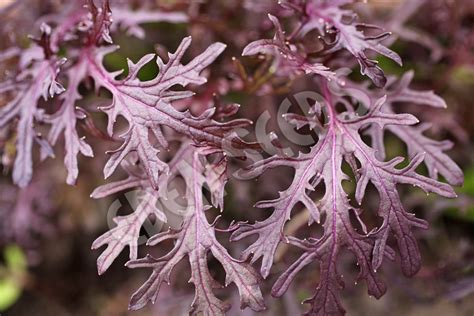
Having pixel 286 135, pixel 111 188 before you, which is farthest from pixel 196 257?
pixel 286 135

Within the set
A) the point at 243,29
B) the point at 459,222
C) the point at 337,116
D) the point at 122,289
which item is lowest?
the point at 122,289

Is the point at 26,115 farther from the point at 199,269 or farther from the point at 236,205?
the point at 236,205

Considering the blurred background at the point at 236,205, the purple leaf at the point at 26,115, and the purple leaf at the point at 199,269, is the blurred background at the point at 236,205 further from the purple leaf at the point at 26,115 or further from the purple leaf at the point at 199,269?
the purple leaf at the point at 199,269

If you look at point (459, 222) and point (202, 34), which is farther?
point (459, 222)

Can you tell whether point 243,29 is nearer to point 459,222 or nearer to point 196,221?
point 196,221

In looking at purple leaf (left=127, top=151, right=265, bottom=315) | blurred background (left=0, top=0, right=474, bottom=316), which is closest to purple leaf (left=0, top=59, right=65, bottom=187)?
blurred background (left=0, top=0, right=474, bottom=316)

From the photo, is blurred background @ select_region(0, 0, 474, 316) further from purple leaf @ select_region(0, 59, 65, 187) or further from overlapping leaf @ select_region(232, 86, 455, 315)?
overlapping leaf @ select_region(232, 86, 455, 315)

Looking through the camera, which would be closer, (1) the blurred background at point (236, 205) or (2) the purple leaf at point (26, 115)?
(2) the purple leaf at point (26, 115)

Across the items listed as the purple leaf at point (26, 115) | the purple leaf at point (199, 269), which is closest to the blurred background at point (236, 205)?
the purple leaf at point (26, 115)
